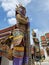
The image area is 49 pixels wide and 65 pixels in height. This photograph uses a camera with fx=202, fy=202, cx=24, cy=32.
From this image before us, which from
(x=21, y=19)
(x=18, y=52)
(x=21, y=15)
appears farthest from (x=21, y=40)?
(x=21, y=15)

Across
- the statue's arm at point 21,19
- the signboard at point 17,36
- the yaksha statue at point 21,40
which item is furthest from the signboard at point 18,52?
the statue's arm at point 21,19

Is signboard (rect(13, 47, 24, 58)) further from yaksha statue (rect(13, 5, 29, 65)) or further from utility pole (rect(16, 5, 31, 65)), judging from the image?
utility pole (rect(16, 5, 31, 65))

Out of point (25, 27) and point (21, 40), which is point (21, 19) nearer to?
point (25, 27)

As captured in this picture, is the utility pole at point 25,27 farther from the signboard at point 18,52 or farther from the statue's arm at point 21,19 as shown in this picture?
the signboard at point 18,52

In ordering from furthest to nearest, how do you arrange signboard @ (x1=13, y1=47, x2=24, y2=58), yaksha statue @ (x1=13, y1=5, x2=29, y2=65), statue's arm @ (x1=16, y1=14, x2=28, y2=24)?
statue's arm @ (x1=16, y1=14, x2=28, y2=24) → yaksha statue @ (x1=13, y1=5, x2=29, y2=65) → signboard @ (x1=13, y1=47, x2=24, y2=58)

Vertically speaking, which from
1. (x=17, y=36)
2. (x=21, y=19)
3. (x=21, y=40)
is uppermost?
(x=21, y=19)

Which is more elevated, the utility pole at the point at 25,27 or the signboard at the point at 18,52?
the utility pole at the point at 25,27

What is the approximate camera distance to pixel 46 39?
144 ft

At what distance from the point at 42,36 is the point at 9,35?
12706 mm

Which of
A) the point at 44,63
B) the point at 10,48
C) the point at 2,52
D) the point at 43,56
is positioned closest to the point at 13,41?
the point at 10,48

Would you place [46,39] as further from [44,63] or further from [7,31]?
[7,31]

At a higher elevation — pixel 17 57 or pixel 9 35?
pixel 9 35

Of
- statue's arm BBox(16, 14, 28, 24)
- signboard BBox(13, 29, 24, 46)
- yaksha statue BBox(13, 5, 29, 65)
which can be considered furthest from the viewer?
statue's arm BBox(16, 14, 28, 24)

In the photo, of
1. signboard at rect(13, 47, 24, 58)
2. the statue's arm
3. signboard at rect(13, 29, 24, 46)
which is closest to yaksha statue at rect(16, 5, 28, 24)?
the statue's arm
